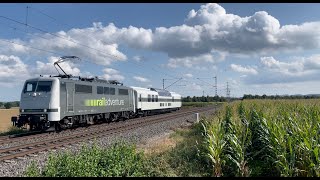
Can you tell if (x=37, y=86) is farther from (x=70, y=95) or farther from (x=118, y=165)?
(x=118, y=165)

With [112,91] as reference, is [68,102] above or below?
below

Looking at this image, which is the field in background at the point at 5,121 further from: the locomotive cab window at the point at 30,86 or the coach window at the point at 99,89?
the coach window at the point at 99,89

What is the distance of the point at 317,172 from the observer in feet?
24.0

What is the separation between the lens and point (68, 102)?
22797mm

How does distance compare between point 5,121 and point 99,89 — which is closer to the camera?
point 99,89

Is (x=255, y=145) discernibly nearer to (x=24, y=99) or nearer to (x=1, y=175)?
(x=1, y=175)

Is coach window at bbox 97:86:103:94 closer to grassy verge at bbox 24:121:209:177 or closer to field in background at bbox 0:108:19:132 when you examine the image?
field in background at bbox 0:108:19:132

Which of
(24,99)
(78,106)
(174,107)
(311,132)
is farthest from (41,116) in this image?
(174,107)

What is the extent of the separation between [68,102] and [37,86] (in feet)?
7.61

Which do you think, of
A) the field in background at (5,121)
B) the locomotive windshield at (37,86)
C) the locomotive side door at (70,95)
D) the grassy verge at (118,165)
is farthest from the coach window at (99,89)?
the grassy verge at (118,165)

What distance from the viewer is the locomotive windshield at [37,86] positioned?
21.5 m

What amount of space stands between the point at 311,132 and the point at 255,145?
4.00 metres

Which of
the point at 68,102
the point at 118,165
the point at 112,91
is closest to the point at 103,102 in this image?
the point at 112,91

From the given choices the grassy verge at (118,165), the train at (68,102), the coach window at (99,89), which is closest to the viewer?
the grassy verge at (118,165)
